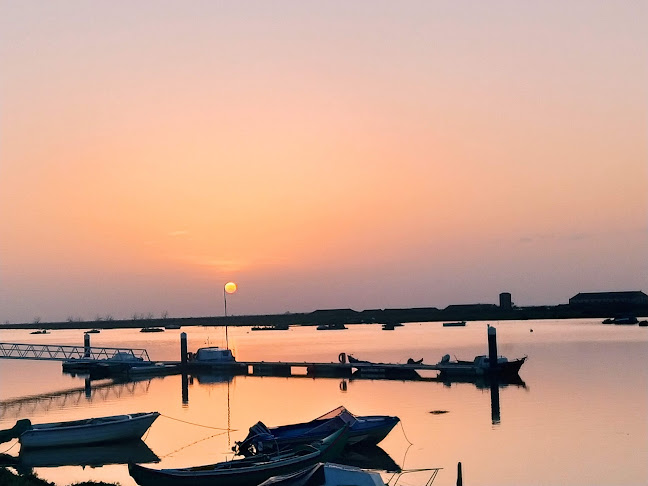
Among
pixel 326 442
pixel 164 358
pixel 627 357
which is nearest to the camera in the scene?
pixel 326 442

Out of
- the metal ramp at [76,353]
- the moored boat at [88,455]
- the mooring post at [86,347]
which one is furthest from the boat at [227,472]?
the mooring post at [86,347]

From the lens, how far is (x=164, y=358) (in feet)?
329

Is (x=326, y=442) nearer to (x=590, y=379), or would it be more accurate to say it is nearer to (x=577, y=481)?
(x=577, y=481)

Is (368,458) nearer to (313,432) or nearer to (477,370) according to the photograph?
(313,432)

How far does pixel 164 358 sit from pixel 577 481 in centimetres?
7900

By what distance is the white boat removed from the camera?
111 feet

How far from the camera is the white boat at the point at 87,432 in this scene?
33938 mm

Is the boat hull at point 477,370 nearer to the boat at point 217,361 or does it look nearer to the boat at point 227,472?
the boat at point 217,361

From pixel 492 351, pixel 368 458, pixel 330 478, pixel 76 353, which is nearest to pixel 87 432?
pixel 368 458

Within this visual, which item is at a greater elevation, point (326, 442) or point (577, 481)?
point (326, 442)

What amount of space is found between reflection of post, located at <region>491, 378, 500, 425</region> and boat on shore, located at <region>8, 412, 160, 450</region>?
17597 millimetres

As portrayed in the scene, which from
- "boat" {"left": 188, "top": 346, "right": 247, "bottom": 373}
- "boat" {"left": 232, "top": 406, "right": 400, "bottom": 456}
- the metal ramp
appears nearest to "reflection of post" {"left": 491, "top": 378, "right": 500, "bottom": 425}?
"boat" {"left": 232, "top": 406, "right": 400, "bottom": 456}

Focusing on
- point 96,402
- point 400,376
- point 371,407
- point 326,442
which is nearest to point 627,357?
point 400,376

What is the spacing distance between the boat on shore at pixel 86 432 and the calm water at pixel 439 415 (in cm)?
121
